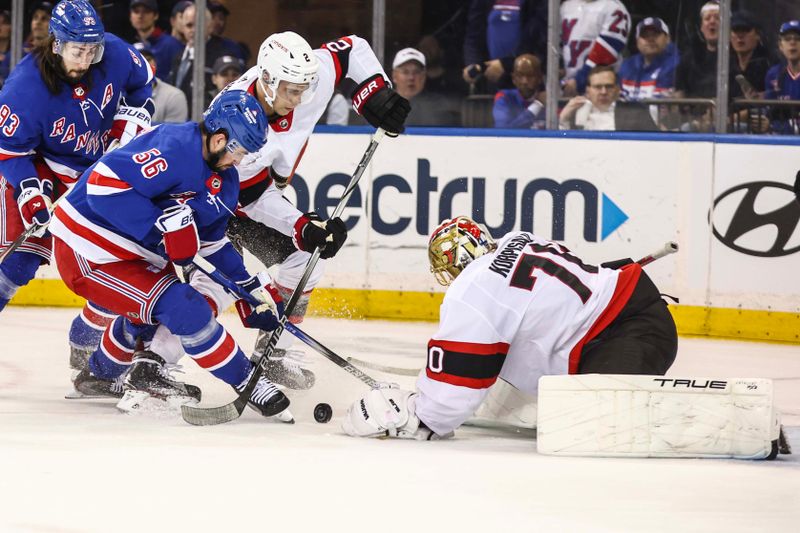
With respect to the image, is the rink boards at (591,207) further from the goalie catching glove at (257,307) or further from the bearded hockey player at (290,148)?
the goalie catching glove at (257,307)

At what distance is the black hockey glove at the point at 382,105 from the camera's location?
448 centimetres

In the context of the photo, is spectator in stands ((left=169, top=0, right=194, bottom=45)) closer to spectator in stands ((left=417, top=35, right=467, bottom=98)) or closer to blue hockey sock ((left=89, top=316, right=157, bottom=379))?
spectator in stands ((left=417, top=35, right=467, bottom=98))

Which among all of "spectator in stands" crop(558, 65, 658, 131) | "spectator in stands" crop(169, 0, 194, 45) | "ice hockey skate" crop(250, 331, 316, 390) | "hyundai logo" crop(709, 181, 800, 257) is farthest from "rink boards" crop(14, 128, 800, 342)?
"ice hockey skate" crop(250, 331, 316, 390)

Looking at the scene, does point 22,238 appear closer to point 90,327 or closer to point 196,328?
point 90,327

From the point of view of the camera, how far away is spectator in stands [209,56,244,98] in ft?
21.8

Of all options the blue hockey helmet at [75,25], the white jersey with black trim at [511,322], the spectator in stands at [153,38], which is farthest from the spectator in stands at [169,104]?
the white jersey with black trim at [511,322]

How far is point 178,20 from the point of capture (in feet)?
22.2

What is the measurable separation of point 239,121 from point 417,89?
2.93 m

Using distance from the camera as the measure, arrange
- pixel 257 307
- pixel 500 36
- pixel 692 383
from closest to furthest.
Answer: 1. pixel 692 383
2. pixel 257 307
3. pixel 500 36

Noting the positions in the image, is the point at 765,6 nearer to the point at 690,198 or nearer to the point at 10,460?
the point at 690,198

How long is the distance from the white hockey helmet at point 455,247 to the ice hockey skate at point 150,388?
3.31ft

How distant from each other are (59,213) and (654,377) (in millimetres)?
1746

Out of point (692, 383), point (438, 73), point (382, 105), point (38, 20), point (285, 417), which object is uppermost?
point (38, 20)

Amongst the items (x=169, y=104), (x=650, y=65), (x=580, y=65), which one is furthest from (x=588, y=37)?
(x=169, y=104)
